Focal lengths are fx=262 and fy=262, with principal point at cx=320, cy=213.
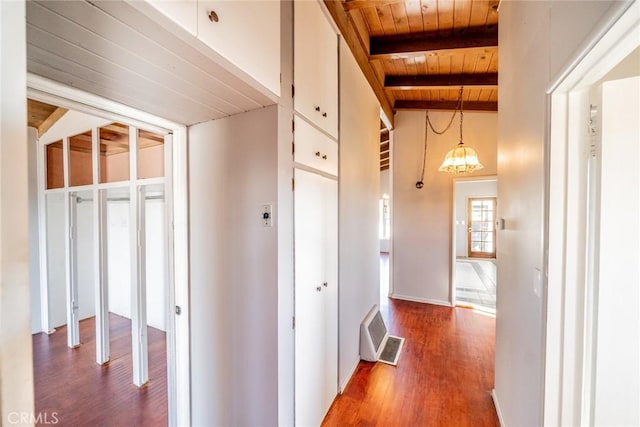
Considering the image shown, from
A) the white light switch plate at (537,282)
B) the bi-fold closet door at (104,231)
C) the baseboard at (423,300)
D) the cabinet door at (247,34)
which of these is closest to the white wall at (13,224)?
the cabinet door at (247,34)

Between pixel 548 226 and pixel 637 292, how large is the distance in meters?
0.32

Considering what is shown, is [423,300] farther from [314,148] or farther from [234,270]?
[234,270]

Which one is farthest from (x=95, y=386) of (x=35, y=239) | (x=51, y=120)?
(x=51, y=120)

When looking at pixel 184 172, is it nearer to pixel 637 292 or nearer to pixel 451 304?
pixel 637 292

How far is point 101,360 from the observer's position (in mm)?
2555

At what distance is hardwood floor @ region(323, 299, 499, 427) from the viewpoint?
1894 millimetres

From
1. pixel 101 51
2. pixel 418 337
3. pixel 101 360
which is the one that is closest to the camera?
pixel 101 51

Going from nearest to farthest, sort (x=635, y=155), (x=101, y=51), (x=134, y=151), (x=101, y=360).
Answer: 1. (x=101, y=51)
2. (x=635, y=155)
3. (x=134, y=151)
4. (x=101, y=360)

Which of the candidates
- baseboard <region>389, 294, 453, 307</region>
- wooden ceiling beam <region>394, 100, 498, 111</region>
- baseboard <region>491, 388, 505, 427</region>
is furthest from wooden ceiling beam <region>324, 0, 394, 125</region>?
baseboard <region>389, 294, 453, 307</region>

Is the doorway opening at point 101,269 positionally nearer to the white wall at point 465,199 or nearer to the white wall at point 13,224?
the white wall at point 13,224

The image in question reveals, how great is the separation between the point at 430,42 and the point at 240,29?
7.89ft

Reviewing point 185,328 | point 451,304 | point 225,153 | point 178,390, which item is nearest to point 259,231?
point 225,153

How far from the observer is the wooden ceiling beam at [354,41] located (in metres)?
2.01

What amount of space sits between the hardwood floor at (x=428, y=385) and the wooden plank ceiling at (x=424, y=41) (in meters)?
2.96
